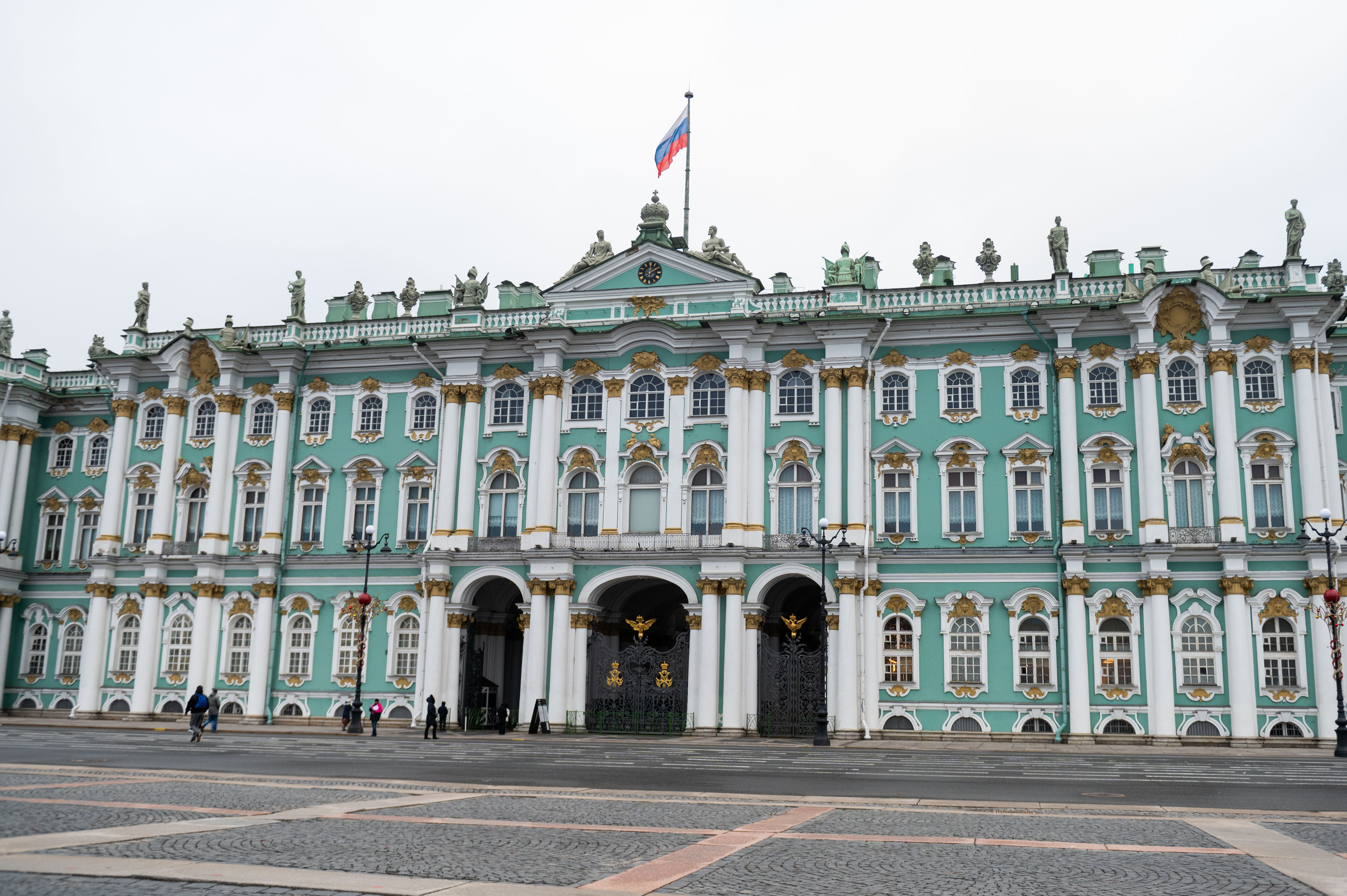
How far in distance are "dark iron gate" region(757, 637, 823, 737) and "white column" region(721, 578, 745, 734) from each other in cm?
101

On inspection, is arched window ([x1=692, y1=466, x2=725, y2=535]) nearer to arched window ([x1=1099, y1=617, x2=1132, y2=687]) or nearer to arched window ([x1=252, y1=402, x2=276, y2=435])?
arched window ([x1=1099, y1=617, x2=1132, y2=687])

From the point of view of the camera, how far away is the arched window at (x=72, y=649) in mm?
56031

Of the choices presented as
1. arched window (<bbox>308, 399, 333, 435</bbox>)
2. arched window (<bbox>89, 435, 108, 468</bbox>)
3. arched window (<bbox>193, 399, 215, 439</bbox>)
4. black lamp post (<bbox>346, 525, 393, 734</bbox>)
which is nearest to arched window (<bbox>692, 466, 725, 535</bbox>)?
black lamp post (<bbox>346, 525, 393, 734</bbox>)

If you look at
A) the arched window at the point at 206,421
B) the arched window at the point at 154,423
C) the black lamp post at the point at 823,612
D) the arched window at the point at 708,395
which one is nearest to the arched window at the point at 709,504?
the arched window at the point at 708,395

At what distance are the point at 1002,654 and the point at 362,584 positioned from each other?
2631 cm

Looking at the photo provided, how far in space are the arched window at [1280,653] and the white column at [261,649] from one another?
38882mm

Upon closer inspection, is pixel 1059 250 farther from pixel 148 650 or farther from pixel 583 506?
pixel 148 650

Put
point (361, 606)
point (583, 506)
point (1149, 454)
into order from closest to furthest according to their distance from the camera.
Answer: point (1149, 454), point (361, 606), point (583, 506)

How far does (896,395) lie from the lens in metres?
48.1

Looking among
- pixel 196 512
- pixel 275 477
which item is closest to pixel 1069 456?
pixel 275 477

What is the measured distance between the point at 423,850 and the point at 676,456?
36.2 metres

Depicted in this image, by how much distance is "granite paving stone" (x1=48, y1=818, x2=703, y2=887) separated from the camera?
38.3 feet

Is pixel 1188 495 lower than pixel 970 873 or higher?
higher

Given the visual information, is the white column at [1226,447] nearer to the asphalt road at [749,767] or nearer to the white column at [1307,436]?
the white column at [1307,436]
